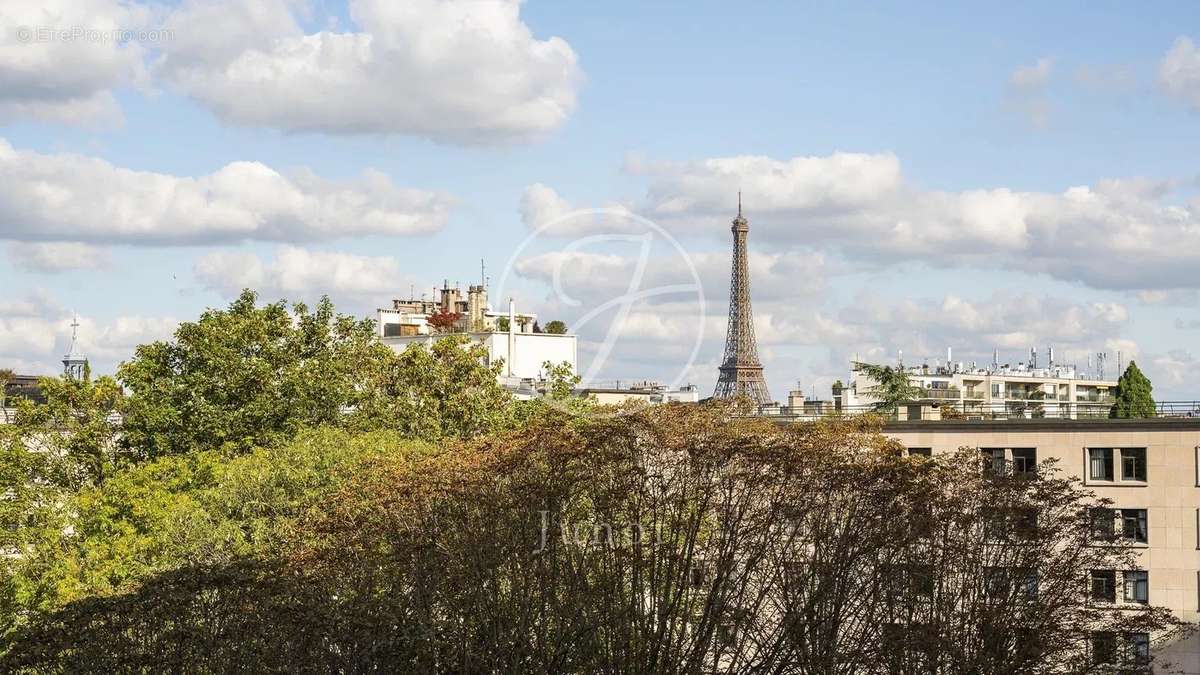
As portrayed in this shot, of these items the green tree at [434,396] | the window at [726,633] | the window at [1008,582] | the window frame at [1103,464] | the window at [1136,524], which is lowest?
the window at [726,633]

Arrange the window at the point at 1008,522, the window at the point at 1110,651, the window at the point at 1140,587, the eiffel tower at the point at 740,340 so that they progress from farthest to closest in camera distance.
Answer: the eiffel tower at the point at 740,340 → the window at the point at 1140,587 → the window at the point at 1008,522 → the window at the point at 1110,651

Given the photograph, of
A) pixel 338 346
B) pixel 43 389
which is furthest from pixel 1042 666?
pixel 43 389

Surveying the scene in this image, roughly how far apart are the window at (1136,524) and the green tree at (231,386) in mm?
26895

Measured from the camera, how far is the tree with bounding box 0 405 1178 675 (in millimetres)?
30781

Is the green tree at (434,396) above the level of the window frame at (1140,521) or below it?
above

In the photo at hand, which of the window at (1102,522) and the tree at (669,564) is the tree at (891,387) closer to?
the window at (1102,522)

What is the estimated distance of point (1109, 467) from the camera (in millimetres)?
55812

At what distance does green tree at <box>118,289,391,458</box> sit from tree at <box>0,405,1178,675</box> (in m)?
16.5

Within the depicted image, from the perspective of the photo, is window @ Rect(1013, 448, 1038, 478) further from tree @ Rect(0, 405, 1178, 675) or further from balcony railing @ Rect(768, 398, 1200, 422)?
tree @ Rect(0, 405, 1178, 675)

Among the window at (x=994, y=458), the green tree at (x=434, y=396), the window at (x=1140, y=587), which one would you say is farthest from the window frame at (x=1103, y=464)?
the green tree at (x=434, y=396)

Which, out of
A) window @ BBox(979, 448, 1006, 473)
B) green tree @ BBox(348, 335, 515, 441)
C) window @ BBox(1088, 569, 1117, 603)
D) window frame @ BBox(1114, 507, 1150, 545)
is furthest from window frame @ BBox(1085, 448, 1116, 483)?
green tree @ BBox(348, 335, 515, 441)

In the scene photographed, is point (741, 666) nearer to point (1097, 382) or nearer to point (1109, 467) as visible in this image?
point (1109, 467)

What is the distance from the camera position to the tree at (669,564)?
30.8 metres

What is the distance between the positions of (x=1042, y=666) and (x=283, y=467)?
19669 millimetres
